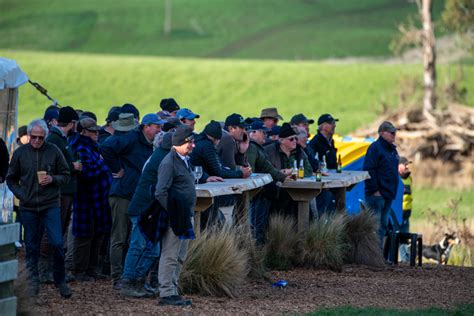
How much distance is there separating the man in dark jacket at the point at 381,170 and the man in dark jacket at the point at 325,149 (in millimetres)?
646

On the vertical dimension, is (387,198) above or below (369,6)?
below

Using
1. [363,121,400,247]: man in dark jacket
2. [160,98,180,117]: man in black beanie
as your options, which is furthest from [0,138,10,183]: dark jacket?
[363,121,400,247]: man in dark jacket

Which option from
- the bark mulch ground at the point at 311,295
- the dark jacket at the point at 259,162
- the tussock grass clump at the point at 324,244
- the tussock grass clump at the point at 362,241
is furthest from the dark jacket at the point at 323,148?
the dark jacket at the point at 259,162

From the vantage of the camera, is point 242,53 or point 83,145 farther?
point 242,53

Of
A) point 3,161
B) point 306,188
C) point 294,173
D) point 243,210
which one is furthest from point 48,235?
point 306,188

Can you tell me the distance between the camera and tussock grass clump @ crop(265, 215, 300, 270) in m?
15.0

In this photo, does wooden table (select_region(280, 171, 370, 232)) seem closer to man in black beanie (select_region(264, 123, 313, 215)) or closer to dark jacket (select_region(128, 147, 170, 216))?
man in black beanie (select_region(264, 123, 313, 215))

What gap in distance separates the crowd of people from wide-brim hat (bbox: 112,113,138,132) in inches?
0.5

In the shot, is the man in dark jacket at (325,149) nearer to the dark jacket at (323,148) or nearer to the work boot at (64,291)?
the dark jacket at (323,148)

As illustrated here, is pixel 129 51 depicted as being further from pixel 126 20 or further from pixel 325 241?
pixel 325 241

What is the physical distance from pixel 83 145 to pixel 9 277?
159 inches

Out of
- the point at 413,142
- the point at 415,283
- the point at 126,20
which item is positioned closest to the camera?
the point at 415,283

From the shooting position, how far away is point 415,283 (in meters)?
14.5

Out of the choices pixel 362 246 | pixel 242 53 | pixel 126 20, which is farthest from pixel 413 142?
pixel 126 20
